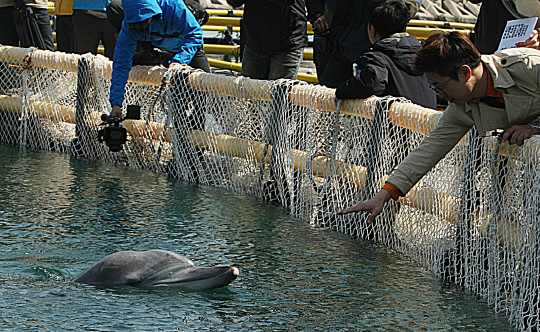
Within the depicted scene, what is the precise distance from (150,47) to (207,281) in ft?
13.1

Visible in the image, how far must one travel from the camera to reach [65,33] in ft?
30.8

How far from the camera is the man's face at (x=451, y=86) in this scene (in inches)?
141

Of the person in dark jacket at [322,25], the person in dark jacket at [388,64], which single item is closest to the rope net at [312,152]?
the person in dark jacket at [388,64]

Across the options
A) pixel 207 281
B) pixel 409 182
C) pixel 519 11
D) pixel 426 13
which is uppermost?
pixel 426 13

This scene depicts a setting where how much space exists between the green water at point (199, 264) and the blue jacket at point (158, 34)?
96 cm

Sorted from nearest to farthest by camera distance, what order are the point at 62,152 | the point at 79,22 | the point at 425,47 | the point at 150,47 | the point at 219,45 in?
the point at 425,47 → the point at 150,47 → the point at 62,152 → the point at 79,22 → the point at 219,45

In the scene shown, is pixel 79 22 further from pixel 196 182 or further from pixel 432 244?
pixel 432 244

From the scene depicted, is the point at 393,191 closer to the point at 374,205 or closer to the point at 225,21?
the point at 374,205

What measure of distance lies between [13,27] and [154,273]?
631 centimetres

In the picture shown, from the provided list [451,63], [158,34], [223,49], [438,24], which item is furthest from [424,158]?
[438,24]

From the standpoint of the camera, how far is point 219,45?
12102mm

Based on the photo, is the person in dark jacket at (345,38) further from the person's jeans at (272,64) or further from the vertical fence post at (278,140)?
the vertical fence post at (278,140)

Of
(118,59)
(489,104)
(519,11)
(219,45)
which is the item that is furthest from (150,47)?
(219,45)

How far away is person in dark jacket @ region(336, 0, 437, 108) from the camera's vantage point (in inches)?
200
